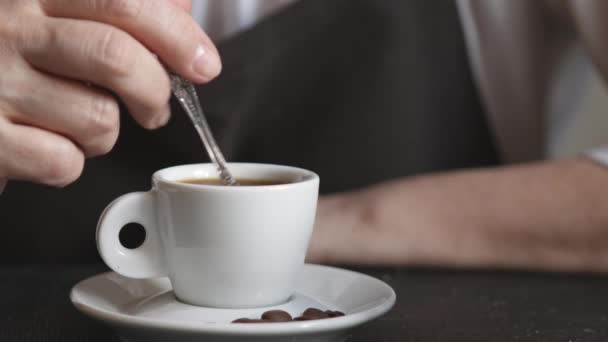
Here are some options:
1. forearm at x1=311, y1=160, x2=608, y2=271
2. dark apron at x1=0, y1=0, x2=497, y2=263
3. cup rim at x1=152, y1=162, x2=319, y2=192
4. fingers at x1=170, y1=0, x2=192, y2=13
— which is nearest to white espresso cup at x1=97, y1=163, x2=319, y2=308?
cup rim at x1=152, y1=162, x2=319, y2=192

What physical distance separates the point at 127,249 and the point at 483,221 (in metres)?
0.51

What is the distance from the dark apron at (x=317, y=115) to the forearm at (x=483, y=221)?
0.25 m

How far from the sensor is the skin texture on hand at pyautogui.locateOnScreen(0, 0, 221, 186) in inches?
24.0

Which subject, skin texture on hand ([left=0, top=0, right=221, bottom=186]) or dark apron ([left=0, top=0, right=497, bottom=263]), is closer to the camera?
skin texture on hand ([left=0, top=0, right=221, bottom=186])

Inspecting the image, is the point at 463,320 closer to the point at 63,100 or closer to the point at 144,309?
the point at 144,309

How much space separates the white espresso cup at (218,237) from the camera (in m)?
0.59

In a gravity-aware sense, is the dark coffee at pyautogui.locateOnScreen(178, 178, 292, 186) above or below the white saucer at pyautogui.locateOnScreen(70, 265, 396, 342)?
above

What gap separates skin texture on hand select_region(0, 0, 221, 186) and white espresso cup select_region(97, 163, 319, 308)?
73mm

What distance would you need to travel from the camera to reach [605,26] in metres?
1.12

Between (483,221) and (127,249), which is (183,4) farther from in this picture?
(483,221)

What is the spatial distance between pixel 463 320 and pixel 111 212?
1.00 feet

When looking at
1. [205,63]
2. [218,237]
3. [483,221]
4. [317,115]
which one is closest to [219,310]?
[218,237]

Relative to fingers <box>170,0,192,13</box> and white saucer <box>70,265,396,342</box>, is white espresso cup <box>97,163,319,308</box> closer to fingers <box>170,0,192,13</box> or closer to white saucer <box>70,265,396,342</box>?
white saucer <box>70,265,396,342</box>

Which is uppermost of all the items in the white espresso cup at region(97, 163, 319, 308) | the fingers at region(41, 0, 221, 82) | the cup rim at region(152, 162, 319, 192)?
the fingers at region(41, 0, 221, 82)
